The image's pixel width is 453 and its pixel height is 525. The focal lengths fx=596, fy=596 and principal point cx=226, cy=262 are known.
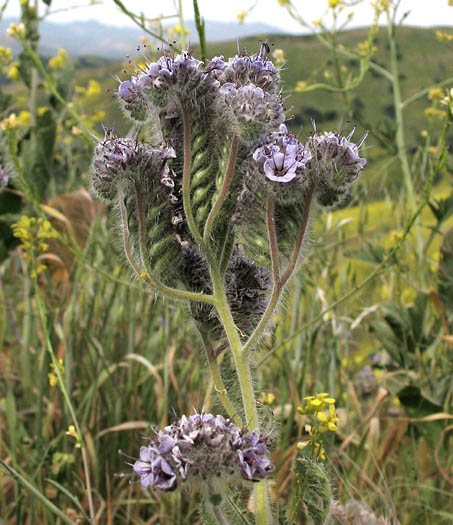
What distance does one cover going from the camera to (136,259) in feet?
4.83

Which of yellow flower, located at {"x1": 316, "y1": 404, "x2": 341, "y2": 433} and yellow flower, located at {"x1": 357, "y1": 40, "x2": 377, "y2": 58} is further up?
yellow flower, located at {"x1": 357, "y1": 40, "x2": 377, "y2": 58}

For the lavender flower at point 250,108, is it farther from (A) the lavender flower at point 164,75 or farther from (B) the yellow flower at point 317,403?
(B) the yellow flower at point 317,403

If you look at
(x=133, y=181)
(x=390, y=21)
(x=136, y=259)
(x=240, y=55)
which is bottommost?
(x=136, y=259)

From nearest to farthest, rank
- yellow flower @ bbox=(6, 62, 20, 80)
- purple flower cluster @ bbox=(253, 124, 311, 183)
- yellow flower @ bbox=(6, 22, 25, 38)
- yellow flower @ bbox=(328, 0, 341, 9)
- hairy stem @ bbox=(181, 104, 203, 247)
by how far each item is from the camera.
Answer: purple flower cluster @ bbox=(253, 124, 311, 183) < hairy stem @ bbox=(181, 104, 203, 247) < yellow flower @ bbox=(6, 22, 25, 38) < yellow flower @ bbox=(328, 0, 341, 9) < yellow flower @ bbox=(6, 62, 20, 80)

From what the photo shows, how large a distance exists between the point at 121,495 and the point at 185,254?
1.27 meters

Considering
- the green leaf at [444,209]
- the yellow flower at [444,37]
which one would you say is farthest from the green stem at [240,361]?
the yellow flower at [444,37]

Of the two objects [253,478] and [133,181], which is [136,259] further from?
[253,478]

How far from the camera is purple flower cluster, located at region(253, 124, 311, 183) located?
124cm

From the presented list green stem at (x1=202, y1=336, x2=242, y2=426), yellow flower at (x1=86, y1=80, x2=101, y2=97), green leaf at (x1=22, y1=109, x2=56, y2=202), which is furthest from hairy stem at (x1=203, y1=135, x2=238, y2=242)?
yellow flower at (x1=86, y1=80, x2=101, y2=97)

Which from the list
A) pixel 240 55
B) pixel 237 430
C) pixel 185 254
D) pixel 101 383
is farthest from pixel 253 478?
pixel 101 383

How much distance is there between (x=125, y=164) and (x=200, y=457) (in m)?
0.65

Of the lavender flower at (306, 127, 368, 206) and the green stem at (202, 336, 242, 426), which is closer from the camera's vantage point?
the lavender flower at (306, 127, 368, 206)

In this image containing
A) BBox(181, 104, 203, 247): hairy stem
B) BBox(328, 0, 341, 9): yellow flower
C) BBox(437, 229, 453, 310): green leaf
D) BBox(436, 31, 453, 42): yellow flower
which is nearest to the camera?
BBox(181, 104, 203, 247): hairy stem

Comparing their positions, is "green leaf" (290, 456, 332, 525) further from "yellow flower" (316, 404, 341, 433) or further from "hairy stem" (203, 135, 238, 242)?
"hairy stem" (203, 135, 238, 242)
